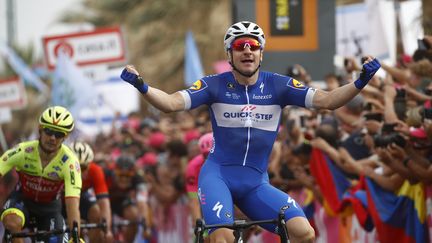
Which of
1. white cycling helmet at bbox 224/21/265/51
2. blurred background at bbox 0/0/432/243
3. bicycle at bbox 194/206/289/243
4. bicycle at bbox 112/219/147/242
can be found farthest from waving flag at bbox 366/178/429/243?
bicycle at bbox 112/219/147/242

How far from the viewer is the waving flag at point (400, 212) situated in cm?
1245

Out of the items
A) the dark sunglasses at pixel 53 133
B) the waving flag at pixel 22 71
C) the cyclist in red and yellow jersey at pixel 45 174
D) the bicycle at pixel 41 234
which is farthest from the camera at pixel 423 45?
the waving flag at pixel 22 71

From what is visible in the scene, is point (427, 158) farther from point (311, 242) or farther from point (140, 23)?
point (140, 23)

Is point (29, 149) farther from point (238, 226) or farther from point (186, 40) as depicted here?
point (186, 40)

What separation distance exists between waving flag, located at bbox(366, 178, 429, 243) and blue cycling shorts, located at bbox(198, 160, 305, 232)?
2468 millimetres

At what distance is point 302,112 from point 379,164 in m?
2.14

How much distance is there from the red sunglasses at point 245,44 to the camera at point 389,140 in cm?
220

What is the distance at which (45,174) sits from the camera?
12.7 meters

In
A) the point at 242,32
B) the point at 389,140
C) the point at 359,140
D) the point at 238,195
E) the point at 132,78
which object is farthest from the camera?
the point at 359,140

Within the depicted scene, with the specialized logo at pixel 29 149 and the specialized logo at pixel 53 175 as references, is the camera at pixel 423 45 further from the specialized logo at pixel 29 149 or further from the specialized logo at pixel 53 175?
the specialized logo at pixel 29 149

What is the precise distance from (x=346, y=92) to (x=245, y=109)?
0.95 meters

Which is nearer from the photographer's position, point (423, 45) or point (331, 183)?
point (423, 45)

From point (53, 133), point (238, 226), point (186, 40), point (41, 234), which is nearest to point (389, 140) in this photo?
point (238, 226)

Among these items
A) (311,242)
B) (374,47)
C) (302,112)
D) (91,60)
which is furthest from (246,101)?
(91,60)
